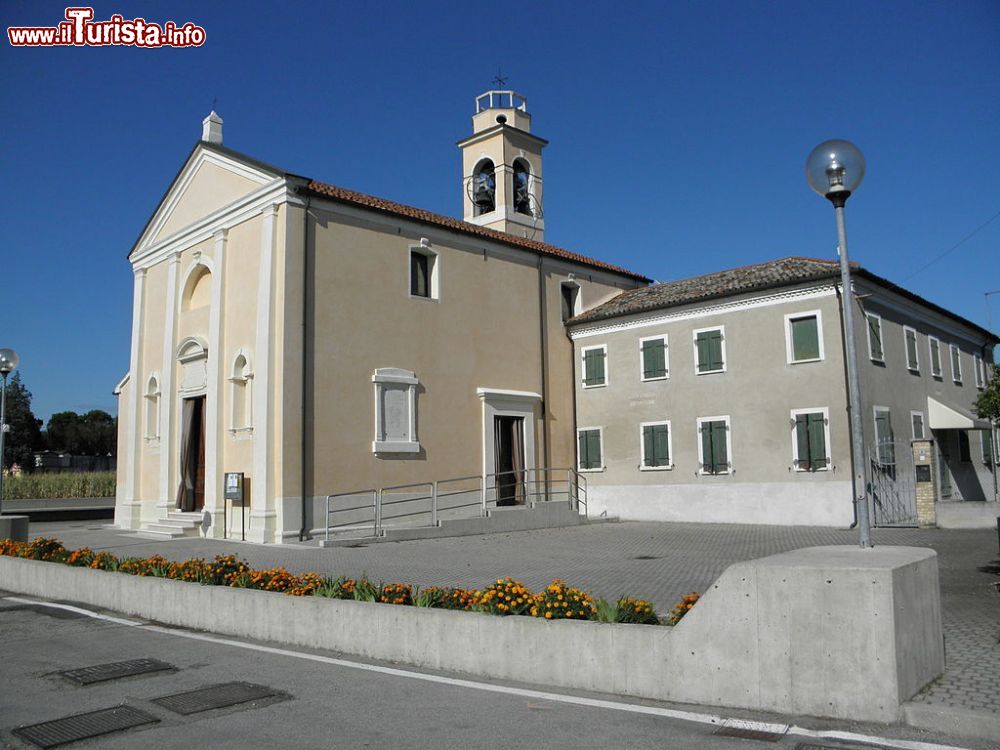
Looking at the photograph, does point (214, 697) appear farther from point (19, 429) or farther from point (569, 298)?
point (19, 429)

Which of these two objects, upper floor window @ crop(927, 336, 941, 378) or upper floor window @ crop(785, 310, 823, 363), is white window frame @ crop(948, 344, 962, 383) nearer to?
upper floor window @ crop(927, 336, 941, 378)

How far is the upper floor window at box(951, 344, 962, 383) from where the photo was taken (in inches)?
1065

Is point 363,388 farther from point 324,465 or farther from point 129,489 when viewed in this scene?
point 129,489

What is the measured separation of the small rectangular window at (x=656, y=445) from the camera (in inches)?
924

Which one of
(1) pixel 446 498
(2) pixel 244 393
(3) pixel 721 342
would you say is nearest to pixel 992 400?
(3) pixel 721 342

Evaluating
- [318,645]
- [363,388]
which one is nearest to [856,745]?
[318,645]

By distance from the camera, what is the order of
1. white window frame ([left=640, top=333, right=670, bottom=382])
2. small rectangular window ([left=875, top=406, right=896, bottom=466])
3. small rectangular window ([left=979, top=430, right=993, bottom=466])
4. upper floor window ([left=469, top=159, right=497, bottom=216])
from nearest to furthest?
small rectangular window ([left=875, top=406, right=896, bottom=466])
white window frame ([left=640, top=333, right=670, bottom=382])
small rectangular window ([left=979, top=430, right=993, bottom=466])
upper floor window ([left=469, top=159, right=497, bottom=216])

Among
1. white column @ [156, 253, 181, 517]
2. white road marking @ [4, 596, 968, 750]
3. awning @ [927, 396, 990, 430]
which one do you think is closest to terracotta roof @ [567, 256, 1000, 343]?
awning @ [927, 396, 990, 430]

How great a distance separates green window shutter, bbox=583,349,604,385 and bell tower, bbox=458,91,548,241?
554cm

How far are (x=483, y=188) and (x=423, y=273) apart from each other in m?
7.73

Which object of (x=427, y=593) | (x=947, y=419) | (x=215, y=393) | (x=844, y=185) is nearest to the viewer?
(x=844, y=185)

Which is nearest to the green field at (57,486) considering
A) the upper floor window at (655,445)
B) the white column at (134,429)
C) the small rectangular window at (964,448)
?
the white column at (134,429)

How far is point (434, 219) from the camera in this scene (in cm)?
2316

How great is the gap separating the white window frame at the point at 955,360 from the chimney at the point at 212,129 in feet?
78.0
